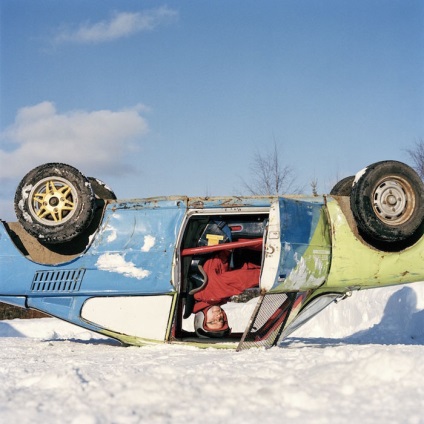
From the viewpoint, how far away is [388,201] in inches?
253

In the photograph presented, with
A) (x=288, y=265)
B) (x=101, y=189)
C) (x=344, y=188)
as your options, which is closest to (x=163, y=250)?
(x=288, y=265)

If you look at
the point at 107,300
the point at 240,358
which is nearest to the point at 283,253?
the point at 240,358

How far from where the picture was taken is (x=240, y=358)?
5008mm

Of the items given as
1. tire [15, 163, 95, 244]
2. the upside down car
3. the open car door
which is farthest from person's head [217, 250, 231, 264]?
tire [15, 163, 95, 244]

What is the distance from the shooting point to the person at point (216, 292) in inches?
282

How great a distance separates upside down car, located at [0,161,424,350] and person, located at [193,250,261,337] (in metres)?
0.26

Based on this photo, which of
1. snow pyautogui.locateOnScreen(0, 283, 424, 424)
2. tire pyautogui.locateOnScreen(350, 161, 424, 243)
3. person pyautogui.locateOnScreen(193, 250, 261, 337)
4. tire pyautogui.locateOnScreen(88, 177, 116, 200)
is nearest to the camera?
snow pyautogui.locateOnScreen(0, 283, 424, 424)

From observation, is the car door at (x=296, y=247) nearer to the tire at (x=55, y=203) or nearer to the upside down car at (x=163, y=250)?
the upside down car at (x=163, y=250)

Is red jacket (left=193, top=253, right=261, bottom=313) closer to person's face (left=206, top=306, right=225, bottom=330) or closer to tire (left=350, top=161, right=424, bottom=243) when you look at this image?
person's face (left=206, top=306, right=225, bottom=330)

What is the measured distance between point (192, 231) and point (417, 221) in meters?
2.30

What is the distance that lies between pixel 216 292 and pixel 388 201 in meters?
2.07

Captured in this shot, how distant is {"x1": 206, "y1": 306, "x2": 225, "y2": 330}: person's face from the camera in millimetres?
7172

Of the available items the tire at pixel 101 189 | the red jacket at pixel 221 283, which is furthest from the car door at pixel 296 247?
the tire at pixel 101 189

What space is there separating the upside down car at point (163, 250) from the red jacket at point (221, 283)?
0.34 metres
